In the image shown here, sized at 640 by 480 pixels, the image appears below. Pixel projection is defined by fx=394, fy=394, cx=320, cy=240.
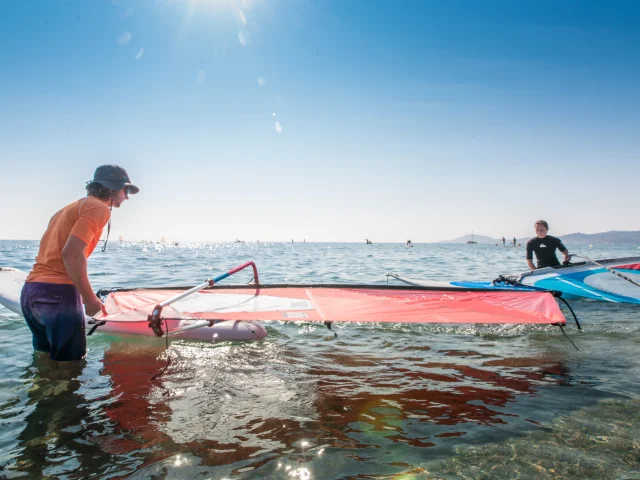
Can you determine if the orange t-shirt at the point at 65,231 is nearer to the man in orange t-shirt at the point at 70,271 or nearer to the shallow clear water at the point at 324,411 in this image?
the man in orange t-shirt at the point at 70,271

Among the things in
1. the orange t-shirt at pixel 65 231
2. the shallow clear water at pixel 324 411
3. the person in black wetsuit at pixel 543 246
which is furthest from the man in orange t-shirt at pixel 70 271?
the person in black wetsuit at pixel 543 246

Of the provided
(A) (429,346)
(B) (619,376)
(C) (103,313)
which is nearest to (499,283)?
(A) (429,346)

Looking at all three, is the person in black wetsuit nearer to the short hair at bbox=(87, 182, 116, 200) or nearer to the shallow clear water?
the shallow clear water

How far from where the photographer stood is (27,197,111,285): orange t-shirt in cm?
366

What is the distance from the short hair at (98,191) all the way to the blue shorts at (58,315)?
0.95m

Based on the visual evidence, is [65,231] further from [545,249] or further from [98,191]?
[545,249]

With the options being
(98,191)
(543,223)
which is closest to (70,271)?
(98,191)

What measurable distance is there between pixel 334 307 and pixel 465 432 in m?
2.33

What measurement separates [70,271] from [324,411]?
A: 2.78 meters

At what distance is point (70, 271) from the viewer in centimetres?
362

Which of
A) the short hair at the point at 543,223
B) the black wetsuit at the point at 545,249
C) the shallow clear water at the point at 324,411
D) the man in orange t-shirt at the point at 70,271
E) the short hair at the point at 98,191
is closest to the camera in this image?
the shallow clear water at the point at 324,411

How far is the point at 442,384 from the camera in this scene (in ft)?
15.6

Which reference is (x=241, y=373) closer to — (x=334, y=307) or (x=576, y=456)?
(x=334, y=307)

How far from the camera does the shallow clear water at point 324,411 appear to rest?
9.96ft
